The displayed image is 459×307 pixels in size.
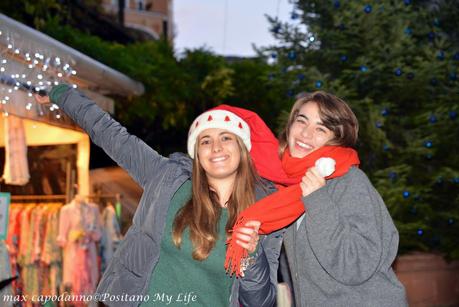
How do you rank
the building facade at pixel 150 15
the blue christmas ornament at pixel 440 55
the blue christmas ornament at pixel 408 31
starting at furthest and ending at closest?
the building facade at pixel 150 15 → the blue christmas ornament at pixel 408 31 → the blue christmas ornament at pixel 440 55

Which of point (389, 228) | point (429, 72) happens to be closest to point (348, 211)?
point (389, 228)

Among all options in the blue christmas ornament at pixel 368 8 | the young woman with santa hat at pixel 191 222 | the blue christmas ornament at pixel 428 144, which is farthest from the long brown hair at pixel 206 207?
the blue christmas ornament at pixel 428 144

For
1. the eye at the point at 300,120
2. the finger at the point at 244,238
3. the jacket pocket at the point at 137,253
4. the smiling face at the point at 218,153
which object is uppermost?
the eye at the point at 300,120

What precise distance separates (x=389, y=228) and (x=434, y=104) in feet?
17.7

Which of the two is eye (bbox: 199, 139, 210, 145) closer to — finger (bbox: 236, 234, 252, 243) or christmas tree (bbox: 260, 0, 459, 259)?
finger (bbox: 236, 234, 252, 243)

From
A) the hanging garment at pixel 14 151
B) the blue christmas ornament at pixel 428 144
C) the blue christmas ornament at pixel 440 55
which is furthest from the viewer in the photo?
the blue christmas ornament at pixel 440 55

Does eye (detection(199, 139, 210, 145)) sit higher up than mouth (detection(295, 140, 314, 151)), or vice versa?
mouth (detection(295, 140, 314, 151))

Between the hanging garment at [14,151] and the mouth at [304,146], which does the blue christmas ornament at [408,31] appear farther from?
the mouth at [304,146]

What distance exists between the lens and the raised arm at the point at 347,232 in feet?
8.20

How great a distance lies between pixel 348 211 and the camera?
2.56m

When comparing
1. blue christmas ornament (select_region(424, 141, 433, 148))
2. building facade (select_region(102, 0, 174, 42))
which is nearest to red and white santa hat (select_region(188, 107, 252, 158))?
blue christmas ornament (select_region(424, 141, 433, 148))

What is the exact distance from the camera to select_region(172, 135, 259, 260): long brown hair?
2.85 meters

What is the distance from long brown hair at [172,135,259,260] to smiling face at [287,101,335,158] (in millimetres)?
275

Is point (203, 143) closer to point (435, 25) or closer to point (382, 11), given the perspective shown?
point (382, 11)
